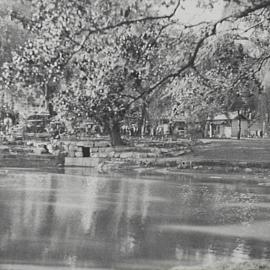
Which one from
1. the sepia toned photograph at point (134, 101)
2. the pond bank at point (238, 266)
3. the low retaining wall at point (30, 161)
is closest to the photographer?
the pond bank at point (238, 266)

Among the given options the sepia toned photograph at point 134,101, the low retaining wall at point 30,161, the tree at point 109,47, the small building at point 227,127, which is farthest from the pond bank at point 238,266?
the small building at point 227,127

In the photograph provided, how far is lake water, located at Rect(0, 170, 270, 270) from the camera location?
685 cm

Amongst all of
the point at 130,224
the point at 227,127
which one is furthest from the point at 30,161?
the point at 227,127

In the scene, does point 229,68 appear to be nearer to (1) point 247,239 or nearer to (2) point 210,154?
(1) point 247,239

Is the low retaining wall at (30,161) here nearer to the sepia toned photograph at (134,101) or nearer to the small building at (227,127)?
the sepia toned photograph at (134,101)

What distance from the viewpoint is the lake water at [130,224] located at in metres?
6.85

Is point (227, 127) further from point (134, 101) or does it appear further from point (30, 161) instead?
point (134, 101)

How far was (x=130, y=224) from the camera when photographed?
30.3ft

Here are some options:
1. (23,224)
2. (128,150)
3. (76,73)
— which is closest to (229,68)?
(76,73)

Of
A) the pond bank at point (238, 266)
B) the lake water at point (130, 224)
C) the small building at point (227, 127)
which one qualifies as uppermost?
the small building at point (227, 127)

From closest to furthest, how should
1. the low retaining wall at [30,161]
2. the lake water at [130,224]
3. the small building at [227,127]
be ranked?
the lake water at [130,224]
the low retaining wall at [30,161]
the small building at [227,127]

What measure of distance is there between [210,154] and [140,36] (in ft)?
56.8

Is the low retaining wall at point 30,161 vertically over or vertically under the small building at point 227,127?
under

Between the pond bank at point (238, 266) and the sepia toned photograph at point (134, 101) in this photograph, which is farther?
the sepia toned photograph at point (134, 101)
